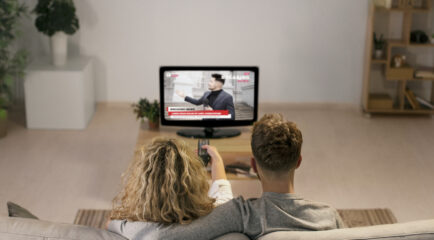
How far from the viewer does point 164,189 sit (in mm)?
2064

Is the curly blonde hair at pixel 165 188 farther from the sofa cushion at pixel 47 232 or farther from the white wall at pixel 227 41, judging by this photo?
the white wall at pixel 227 41

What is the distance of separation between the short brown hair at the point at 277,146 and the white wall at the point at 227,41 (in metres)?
3.64

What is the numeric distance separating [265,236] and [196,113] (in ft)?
6.78

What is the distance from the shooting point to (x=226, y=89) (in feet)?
13.5

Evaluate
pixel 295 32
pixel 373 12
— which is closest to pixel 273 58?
pixel 295 32

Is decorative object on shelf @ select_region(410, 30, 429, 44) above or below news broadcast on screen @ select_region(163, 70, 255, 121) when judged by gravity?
above

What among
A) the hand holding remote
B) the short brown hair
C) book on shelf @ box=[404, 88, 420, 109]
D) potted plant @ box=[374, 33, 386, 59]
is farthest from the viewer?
book on shelf @ box=[404, 88, 420, 109]

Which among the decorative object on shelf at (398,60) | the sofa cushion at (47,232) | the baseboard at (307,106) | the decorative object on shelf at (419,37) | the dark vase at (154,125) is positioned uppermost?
the decorative object on shelf at (419,37)

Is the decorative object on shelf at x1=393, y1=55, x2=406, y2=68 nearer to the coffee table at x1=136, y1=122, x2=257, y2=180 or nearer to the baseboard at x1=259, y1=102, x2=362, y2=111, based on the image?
the baseboard at x1=259, y1=102, x2=362, y2=111

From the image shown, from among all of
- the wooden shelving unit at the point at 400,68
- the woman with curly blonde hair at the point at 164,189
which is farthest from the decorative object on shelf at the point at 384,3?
the woman with curly blonde hair at the point at 164,189

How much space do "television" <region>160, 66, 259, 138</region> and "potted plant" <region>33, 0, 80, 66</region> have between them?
164 centimetres

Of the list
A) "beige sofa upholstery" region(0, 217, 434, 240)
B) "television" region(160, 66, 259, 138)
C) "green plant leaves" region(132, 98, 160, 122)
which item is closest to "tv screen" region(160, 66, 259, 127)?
"television" region(160, 66, 259, 138)

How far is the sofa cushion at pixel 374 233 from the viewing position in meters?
2.09

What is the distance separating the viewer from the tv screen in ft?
13.5
